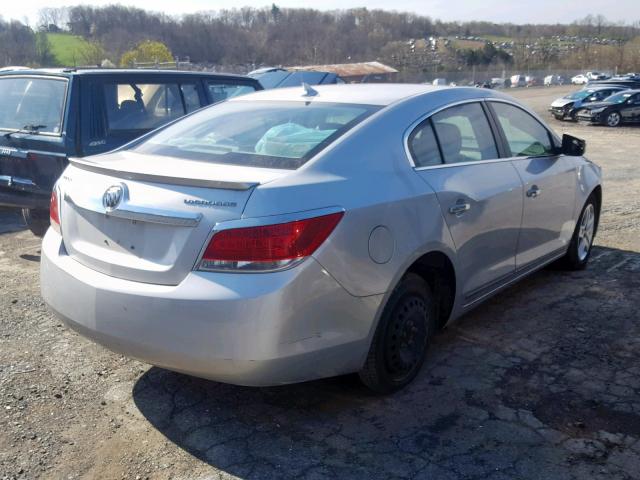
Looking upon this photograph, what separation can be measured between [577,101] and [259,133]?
27.1 m

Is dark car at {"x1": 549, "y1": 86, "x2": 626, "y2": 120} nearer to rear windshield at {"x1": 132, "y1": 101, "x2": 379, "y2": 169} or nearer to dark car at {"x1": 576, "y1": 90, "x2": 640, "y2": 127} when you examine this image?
dark car at {"x1": 576, "y1": 90, "x2": 640, "y2": 127}

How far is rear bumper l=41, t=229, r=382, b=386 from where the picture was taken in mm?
2814

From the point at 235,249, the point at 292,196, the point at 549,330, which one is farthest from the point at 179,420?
the point at 549,330

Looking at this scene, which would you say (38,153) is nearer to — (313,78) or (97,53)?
(313,78)

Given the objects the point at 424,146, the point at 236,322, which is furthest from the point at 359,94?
the point at 236,322

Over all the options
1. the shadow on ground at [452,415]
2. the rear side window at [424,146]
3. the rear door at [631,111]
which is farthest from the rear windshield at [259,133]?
the rear door at [631,111]

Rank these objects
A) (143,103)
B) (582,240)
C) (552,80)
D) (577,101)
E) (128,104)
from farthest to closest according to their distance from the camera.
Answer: (552,80)
(577,101)
(143,103)
(128,104)
(582,240)

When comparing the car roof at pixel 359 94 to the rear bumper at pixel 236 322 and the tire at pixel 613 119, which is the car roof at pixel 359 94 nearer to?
the rear bumper at pixel 236 322

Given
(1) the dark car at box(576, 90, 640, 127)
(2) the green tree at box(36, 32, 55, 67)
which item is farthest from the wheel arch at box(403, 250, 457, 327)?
(2) the green tree at box(36, 32, 55, 67)

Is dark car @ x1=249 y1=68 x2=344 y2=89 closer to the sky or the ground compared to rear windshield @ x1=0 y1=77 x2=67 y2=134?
closer to the sky

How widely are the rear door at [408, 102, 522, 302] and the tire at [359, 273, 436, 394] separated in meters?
0.38

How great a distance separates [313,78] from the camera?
1762 cm

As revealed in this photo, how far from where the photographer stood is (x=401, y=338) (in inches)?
141

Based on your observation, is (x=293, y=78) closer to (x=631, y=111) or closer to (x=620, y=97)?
(x=631, y=111)
